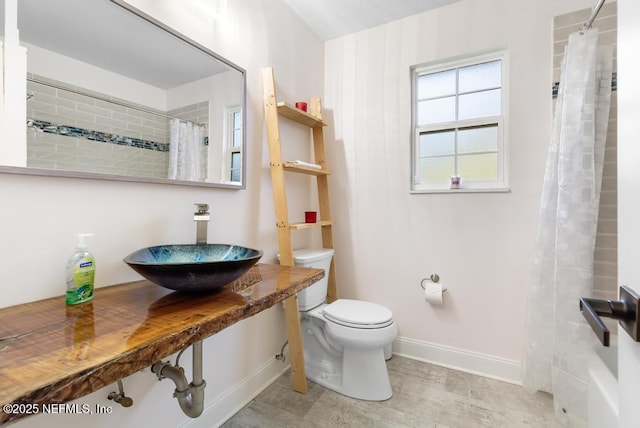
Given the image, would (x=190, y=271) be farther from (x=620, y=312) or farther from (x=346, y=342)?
(x=346, y=342)

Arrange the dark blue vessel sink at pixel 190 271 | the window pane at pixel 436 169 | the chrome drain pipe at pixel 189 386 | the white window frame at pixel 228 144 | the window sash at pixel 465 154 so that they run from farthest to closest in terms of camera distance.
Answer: the window pane at pixel 436 169
the window sash at pixel 465 154
the white window frame at pixel 228 144
the chrome drain pipe at pixel 189 386
the dark blue vessel sink at pixel 190 271

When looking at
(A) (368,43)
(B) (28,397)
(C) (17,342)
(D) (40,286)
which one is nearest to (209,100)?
(D) (40,286)

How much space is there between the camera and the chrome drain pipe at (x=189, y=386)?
0.94m

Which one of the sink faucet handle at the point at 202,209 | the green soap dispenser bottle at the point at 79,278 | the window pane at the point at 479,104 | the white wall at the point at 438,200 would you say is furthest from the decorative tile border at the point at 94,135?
the window pane at the point at 479,104

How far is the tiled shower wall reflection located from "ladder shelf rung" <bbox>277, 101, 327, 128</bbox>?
0.77 meters

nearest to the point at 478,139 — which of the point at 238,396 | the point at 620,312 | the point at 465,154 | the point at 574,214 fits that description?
the point at 465,154

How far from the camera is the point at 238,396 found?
1.57 metres

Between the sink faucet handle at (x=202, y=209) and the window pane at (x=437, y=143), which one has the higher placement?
the window pane at (x=437, y=143)

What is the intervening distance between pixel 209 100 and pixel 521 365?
7.79ft

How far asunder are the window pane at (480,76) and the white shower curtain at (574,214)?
41cm

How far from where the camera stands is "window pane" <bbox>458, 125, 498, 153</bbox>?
1938mm

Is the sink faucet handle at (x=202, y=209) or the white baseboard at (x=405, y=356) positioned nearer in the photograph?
the sink faucet handle at (x=202, y=209)

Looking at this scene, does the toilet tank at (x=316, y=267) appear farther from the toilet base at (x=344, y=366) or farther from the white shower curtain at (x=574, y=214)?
the white shower curtain at (x=574, y=214)

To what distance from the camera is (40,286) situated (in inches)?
35.2
